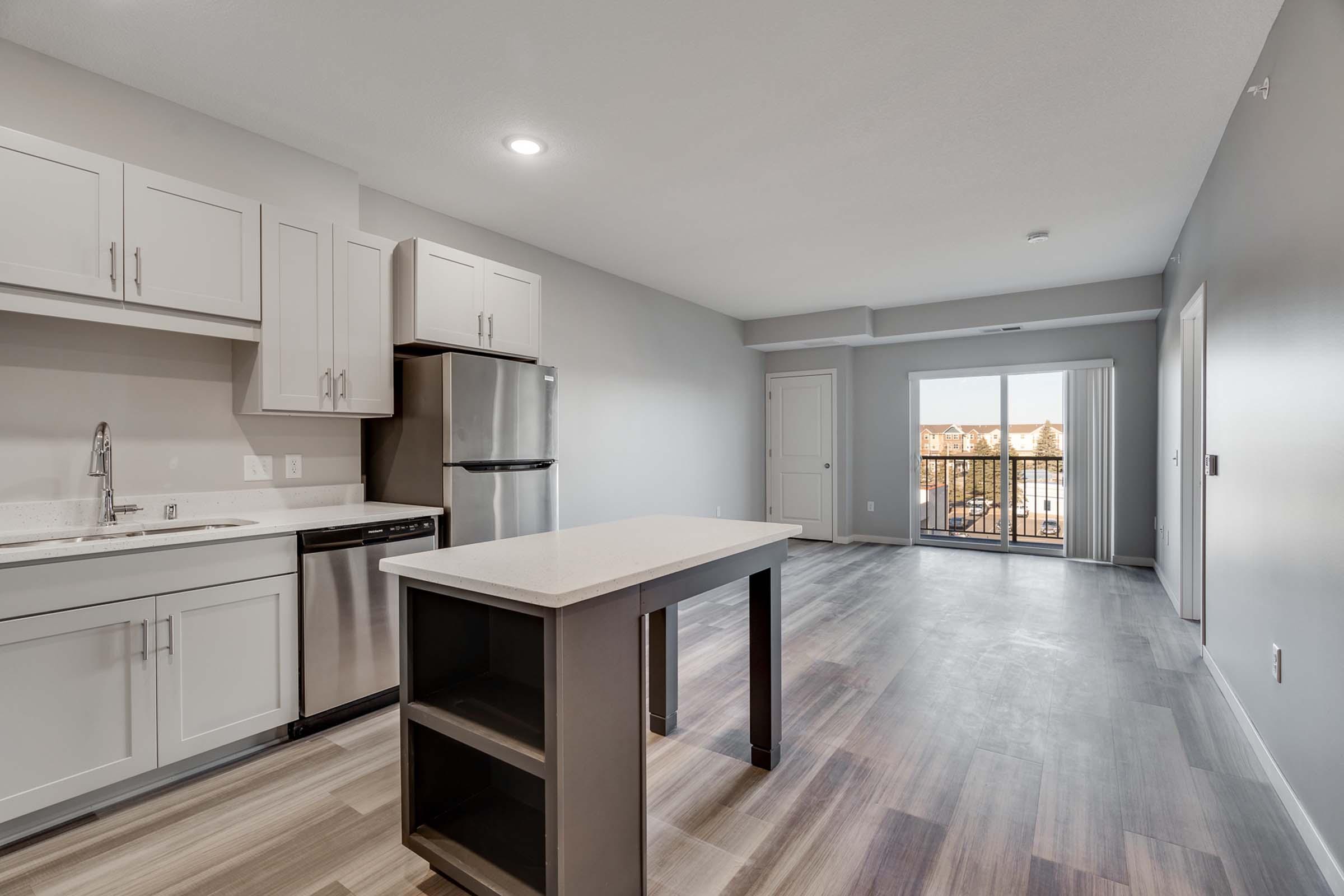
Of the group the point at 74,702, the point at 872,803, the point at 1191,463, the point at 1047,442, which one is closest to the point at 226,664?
the point at 74,702

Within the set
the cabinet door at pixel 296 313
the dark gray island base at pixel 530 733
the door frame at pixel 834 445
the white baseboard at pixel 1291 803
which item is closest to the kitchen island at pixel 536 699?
the dark gray island base at pixel 530 733

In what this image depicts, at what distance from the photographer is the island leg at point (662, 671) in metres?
2.54

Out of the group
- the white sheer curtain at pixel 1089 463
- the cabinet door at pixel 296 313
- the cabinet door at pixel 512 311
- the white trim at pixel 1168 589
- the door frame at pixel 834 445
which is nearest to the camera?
the cabinet door at pixel 296 313

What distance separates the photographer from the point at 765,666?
229cm

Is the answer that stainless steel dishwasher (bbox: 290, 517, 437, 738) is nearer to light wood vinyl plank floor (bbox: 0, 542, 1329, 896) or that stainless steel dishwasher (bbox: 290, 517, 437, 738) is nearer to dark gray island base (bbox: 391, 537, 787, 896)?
light wood vinyl plank floor (bbox: 0, 542, 1329, 896)

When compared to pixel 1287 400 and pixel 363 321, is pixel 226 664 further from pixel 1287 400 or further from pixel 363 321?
pixel 1287 400

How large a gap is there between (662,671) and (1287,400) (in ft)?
7.75

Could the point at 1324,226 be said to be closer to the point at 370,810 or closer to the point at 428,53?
the point at 428,53

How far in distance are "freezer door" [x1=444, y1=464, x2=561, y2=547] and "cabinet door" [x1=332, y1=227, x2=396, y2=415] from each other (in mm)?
540

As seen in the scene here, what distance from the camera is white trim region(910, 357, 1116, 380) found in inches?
238

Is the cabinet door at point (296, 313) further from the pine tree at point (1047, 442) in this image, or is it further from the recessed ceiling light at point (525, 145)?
the pine tree at point (1047, 442)

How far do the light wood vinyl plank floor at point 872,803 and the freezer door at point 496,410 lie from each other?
1.32m

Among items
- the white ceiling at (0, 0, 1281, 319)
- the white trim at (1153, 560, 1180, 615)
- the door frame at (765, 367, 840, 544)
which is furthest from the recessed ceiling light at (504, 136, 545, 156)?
the door frame at (765, 367, 840, 544)

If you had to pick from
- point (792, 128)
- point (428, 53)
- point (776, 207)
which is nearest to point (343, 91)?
point (428, 53)
